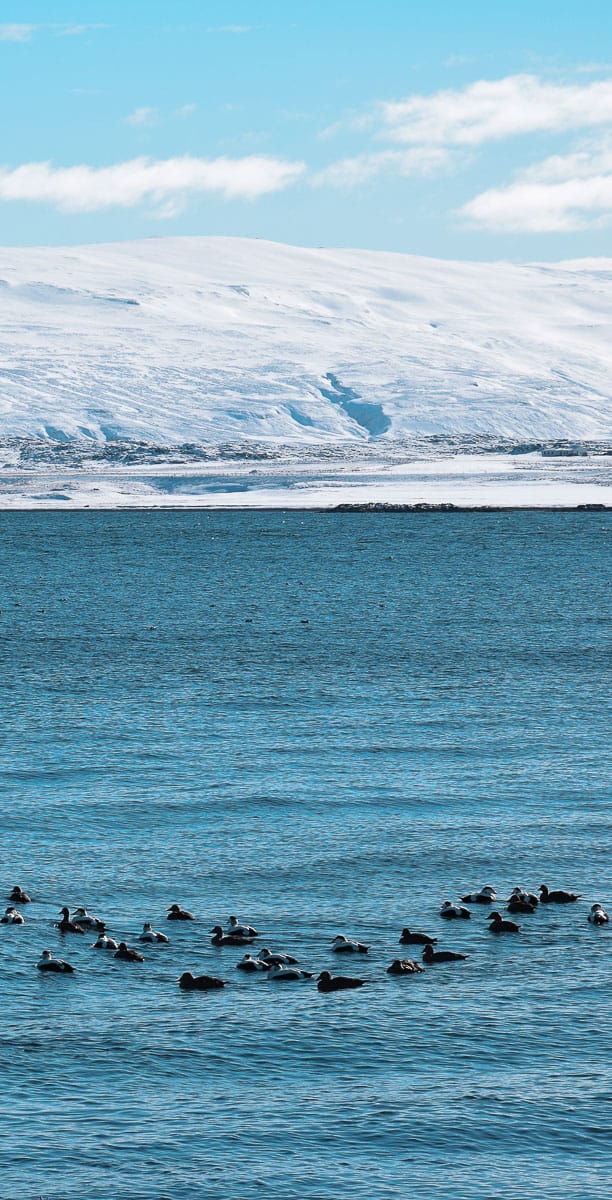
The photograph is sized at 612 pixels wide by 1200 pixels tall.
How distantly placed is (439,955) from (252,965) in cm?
277

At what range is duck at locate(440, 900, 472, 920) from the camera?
963 inches

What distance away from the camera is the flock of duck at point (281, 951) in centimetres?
2220

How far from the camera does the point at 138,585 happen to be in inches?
3447

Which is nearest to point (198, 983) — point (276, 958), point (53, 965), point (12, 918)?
point (276, 958)

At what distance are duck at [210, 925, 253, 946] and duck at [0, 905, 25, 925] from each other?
3.30 metres

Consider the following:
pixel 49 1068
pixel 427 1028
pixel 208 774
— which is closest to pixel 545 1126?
pixel 427 1028

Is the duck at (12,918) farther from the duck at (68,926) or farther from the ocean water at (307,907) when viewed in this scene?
the duck at (68,926)

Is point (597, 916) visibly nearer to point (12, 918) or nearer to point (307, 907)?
point (307, 907)

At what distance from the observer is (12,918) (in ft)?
81.2

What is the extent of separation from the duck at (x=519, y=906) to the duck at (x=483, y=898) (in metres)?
0.37

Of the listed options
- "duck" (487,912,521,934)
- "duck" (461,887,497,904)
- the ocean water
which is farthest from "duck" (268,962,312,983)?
"duck" (461,887,497,904)

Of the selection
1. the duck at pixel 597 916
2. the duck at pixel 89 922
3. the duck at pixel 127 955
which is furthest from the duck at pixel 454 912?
the duck at pixel 89 922

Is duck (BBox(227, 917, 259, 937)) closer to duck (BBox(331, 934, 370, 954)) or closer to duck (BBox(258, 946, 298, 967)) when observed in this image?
duck (BBox(258, 946, 298, 967))

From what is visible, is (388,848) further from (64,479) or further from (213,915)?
(64,479)
